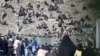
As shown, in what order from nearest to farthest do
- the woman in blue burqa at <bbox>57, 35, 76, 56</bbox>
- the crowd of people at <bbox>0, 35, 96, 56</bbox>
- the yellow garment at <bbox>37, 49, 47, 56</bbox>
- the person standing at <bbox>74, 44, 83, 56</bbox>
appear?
the woman in blue burqa at <bbox>57, 35, 76, 56</bbox>, the person standing at <bbox>74, 44, 83, 56</bbox>, the crowd of people at <bbox>0, 35, 96, 56</bbox>, the yellow garment at <bbox>37, 49, 47, 56</bbox>

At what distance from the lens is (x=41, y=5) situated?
283 inches

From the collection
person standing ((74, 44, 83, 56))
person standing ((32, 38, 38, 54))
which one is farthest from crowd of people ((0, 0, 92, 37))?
person standing ((74, 44, 83, 56))

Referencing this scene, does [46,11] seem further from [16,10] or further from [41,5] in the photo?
[16,10]

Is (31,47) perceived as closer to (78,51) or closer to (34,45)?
(34,45)

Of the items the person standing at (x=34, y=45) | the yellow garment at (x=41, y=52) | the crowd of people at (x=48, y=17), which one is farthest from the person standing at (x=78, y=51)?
the person standing at (x=34, y=45)

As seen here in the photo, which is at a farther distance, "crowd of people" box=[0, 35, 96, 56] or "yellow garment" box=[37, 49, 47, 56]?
"yellow garment" box=[37, 49, 47, 56]

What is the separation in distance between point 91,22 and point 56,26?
37.3 inches

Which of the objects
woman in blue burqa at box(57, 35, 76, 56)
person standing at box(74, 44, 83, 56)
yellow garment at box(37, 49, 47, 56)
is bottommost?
yellow garment at box(37, 49, 47, 56)

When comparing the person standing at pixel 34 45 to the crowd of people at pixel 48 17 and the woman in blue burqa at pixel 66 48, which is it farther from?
the woman in blue burqa at pixel 66 48

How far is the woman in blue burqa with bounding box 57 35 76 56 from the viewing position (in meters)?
6.40

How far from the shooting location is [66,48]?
6348 millimetres

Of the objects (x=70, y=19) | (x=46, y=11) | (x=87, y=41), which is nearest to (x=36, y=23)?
(x=46, y=11)

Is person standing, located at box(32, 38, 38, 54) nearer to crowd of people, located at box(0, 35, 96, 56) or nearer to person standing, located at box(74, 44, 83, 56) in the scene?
Answer: crowd of people, located at box(0, 35, 96, 56)

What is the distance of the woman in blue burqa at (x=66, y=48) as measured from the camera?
6.40 metres
